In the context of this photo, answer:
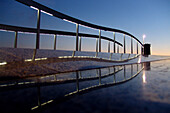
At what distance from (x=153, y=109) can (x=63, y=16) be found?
399 inches

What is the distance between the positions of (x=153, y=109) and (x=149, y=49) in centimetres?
2990

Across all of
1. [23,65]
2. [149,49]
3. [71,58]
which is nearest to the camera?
[23,65]

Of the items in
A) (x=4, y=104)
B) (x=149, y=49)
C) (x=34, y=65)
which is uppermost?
(x=149, y=49)

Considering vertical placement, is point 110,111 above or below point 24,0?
below

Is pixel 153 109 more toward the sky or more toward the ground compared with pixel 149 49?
more toward the ground

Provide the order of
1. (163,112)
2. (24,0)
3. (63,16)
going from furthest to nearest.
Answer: (63,16) → (24,0) → (163,112)

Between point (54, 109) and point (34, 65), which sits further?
point (34, 65)

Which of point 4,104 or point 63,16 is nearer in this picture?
point 4,104

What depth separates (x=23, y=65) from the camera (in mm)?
3443

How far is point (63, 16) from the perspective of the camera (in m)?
9.52

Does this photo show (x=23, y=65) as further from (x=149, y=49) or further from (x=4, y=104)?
(x=149, y=49)

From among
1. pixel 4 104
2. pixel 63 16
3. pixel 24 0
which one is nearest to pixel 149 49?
pixel 63 16

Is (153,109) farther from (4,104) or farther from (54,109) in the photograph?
(4,104)

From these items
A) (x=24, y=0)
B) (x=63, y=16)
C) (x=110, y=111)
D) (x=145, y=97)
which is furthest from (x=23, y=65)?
(x=63, y=16)
